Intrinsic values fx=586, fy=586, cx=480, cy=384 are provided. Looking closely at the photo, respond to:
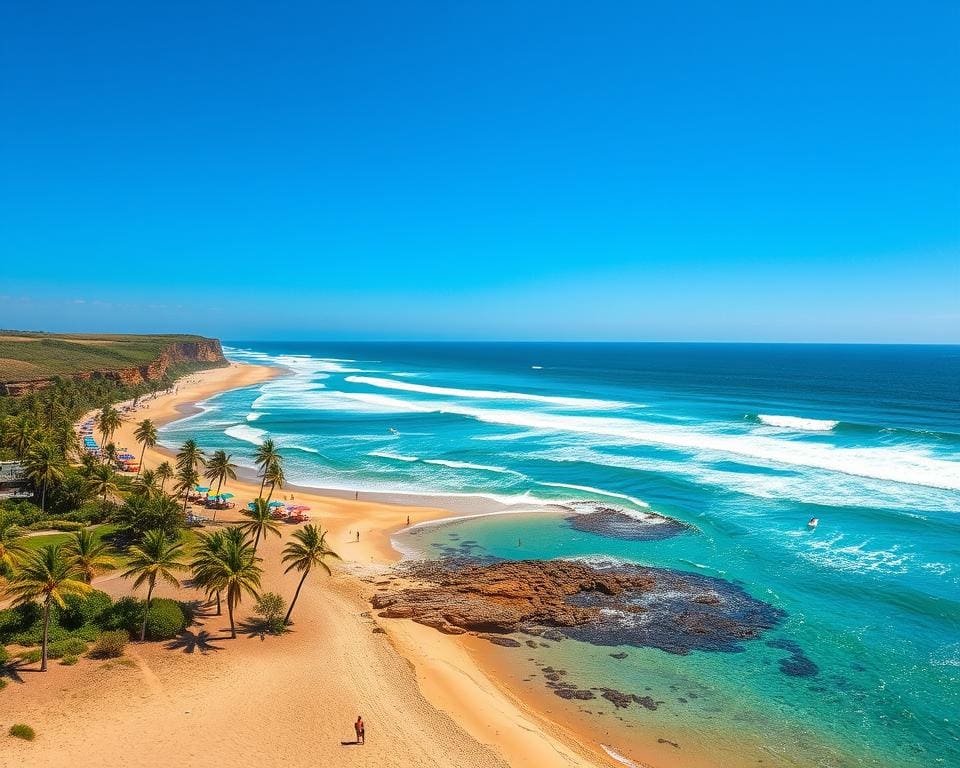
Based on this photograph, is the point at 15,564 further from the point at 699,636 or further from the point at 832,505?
the point at 832,505

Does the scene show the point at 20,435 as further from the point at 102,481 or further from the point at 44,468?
the point at 102,481

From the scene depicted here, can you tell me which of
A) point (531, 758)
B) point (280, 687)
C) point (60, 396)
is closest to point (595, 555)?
point (531, 758)

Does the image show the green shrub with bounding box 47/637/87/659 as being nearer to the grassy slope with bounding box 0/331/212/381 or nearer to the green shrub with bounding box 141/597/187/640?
the green shrub with bounding box 141/597/187/640

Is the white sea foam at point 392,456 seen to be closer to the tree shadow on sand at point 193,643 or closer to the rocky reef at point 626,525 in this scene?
the rocky reef at point 626,525

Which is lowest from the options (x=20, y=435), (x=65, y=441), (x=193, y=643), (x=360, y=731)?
(x=193, y=643)

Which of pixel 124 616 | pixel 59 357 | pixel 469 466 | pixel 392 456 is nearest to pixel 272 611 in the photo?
pixel 124 616

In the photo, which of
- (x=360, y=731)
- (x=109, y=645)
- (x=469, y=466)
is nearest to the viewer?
(x=360, y=731)

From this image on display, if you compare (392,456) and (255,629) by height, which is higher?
(392,456)
